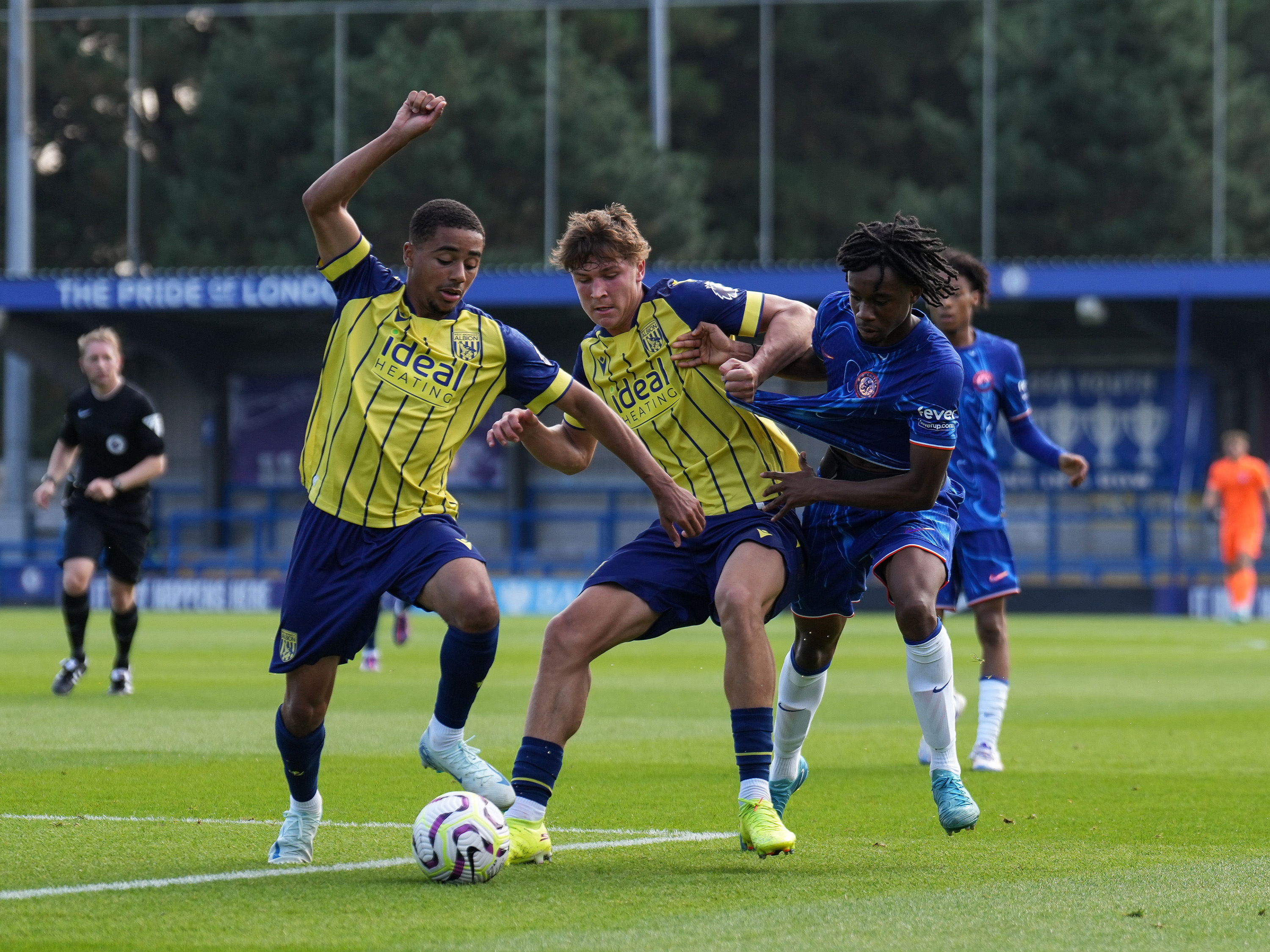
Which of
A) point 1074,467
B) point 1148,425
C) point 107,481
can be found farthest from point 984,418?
point 1148,425

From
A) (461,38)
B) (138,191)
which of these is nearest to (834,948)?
(461,38)

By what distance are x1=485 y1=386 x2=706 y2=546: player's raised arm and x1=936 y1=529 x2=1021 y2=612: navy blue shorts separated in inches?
130

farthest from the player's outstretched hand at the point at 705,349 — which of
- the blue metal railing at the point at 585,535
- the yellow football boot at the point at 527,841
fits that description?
the blue metal railing at the point at 585,535

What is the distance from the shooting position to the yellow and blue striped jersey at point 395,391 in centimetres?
611

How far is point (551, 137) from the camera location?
35469 millimetres

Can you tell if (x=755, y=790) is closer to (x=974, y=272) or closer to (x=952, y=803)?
(x=952, y=803)

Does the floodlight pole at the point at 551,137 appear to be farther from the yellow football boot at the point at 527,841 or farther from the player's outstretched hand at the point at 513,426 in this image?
the yellow football boot at the point at 527,841

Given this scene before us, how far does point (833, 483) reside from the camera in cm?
633

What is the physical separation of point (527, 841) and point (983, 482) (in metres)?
4.18

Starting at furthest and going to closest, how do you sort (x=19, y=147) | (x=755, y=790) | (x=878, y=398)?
(x=19, y=147), (x=878, y=398), (x=755, y=790)

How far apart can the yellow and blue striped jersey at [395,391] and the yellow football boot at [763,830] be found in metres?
1.37

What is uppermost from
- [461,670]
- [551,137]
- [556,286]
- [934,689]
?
[551,137]

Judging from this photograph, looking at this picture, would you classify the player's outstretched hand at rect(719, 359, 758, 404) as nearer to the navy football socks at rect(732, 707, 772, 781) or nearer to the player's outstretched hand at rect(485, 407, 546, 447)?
the player's outstretched hand at rect(485, 407, 546, 447)

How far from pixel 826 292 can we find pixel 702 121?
19.1m
